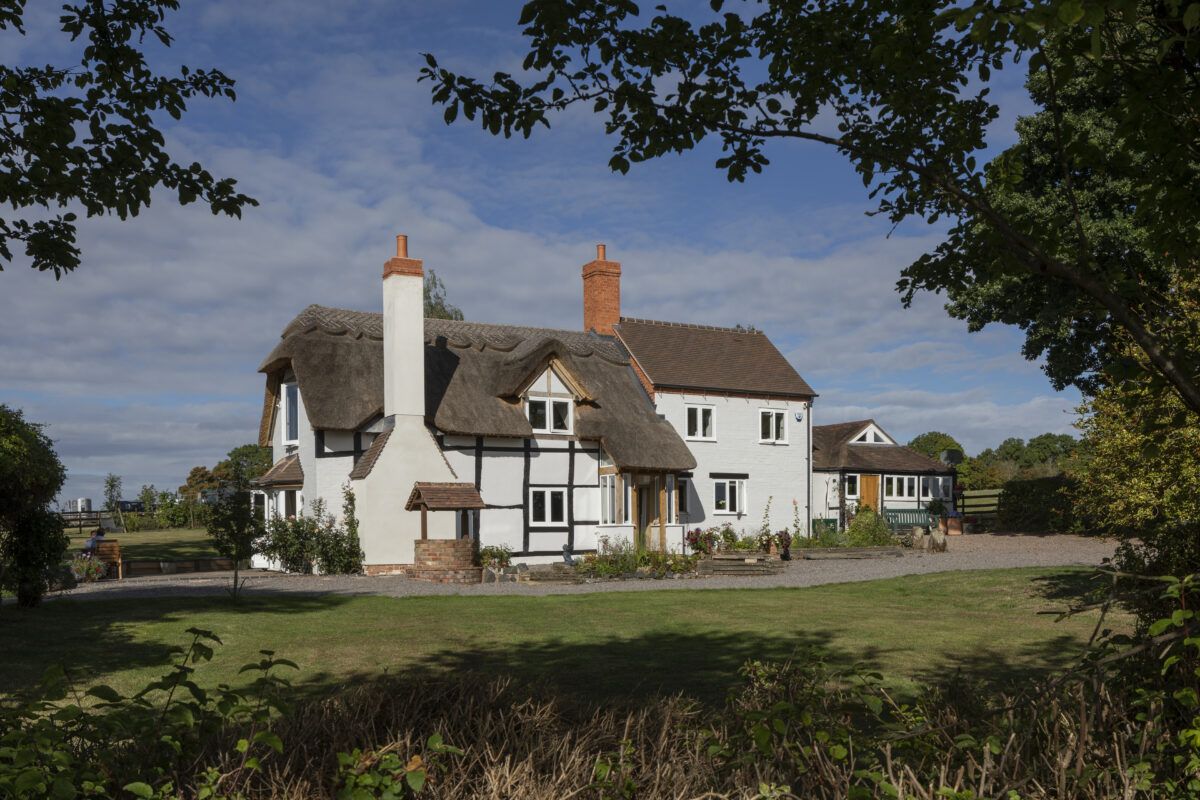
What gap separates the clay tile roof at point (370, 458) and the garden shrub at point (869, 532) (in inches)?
631

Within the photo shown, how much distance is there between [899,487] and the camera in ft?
A: 138

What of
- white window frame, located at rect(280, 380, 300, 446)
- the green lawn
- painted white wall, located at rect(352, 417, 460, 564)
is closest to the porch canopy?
painted white wall, located at rect(352, 417, 460, 564)

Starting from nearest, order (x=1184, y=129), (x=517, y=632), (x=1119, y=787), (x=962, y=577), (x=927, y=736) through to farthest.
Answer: (x=1119, y=787) < (x=927, y=736) < (x=1184, y=129) < (x=517, y=632) < (x=962, y=577)

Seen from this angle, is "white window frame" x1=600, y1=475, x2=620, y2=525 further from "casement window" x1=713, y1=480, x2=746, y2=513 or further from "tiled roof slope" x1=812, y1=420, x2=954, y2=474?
"tiled roof slope" x1=812, y1=420, x2=954, y2=474

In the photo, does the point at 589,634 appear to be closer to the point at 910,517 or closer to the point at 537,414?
the point at 537,414

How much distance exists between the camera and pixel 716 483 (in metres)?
32.1

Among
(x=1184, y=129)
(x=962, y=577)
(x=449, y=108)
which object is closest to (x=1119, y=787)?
(x=1184, y=129)

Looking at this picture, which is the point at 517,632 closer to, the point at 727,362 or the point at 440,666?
the point at 440,666

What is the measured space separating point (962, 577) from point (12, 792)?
21035 mm

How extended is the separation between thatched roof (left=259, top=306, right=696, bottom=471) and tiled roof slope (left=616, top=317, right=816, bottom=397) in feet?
5.64

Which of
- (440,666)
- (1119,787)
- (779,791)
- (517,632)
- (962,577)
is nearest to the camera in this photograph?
(779,791)

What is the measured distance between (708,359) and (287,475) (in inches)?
601

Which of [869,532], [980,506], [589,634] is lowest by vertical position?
[589,634]

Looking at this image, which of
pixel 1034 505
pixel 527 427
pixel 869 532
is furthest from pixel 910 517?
pixel 527 427
